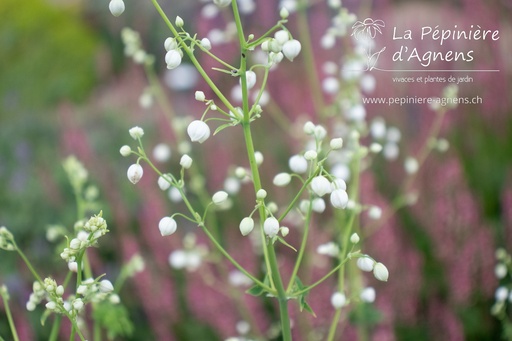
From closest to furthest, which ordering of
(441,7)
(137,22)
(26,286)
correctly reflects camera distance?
(26,286) < (441,7) < (137,22)

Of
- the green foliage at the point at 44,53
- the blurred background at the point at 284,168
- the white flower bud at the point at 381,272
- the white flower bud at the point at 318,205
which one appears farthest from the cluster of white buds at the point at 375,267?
the green foliage at the point at 44,53

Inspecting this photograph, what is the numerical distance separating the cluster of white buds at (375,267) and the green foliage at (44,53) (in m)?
6.00

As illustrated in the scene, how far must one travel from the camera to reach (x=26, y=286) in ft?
11.3

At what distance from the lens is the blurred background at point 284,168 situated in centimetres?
311

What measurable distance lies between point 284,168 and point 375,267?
290cm

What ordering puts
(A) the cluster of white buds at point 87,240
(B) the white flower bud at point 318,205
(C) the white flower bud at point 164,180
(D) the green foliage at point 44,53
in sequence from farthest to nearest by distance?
1. (D) the green foliage at point 44,53
2. (B) the white flower bud at point 318,205
3. (C) the white flower bud at point 164,180
4. (A) the cluster of white buds at point 87,240

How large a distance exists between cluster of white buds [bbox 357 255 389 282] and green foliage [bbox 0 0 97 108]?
6.00 metres

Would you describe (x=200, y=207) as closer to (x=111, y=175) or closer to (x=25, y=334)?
(x=111, y=175)

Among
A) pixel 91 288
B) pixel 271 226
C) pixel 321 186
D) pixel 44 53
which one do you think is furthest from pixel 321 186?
pixel 44 53

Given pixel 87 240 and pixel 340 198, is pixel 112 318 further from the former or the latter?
pixel 340 198

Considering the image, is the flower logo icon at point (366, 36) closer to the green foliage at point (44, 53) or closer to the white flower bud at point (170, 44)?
the white flower bud at point (170, 44)

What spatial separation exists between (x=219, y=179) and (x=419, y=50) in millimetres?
1748

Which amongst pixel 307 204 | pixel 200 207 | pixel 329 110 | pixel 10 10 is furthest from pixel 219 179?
pixel 10 10

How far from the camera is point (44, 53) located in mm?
7797
